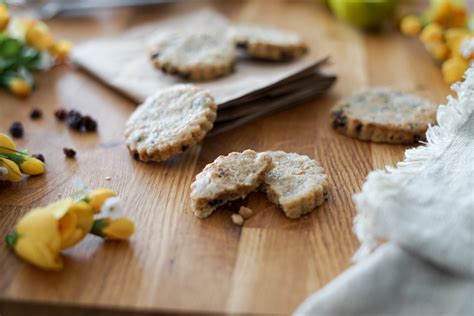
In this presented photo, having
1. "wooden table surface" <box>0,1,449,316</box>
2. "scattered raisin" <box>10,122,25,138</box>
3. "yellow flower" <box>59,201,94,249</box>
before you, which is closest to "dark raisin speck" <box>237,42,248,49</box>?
"wooden table surface" <box>0,1,449,316</box>

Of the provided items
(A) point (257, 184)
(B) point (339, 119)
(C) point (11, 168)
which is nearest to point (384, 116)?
(B) point (339, 119)

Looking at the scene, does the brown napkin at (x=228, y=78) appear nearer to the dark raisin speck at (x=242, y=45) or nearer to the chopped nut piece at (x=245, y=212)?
the dark raisin speck at (x=242, y=45)

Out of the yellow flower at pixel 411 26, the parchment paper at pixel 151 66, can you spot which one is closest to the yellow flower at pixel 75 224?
the parchment paper at pixel 151 66

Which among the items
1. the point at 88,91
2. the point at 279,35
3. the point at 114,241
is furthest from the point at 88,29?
the point at 114,241

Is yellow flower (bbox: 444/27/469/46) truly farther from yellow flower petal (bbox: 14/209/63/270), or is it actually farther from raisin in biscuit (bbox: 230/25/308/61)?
yellow flower petal (bbox: 14/209/63/270)

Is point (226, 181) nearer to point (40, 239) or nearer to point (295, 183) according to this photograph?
point (295, 183)

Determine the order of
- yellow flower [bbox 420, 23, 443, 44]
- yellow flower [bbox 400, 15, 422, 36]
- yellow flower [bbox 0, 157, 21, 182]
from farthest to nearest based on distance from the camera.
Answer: yellow flower [bbox 400, 15, 422, 36]
yellow flower [bbox 420, 23, 443, 44]
yellow flower [bbox 0, 157, 21, 182]

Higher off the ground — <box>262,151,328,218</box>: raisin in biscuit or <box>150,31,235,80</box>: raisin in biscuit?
<box>262,151,328,218</box>: raisin in biscuit
